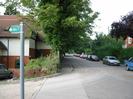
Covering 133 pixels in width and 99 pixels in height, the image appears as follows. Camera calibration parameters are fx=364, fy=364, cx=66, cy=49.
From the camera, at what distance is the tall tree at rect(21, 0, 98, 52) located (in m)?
40.5

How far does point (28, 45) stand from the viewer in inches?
1842

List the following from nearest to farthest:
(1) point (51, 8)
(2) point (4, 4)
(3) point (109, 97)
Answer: (3) point (109, 97) < (1) point (51, 8) < (2) point (4, 4)

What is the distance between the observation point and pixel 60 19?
41.9m

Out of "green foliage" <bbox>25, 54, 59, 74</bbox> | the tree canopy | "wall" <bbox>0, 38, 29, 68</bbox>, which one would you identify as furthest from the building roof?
the tree canopy

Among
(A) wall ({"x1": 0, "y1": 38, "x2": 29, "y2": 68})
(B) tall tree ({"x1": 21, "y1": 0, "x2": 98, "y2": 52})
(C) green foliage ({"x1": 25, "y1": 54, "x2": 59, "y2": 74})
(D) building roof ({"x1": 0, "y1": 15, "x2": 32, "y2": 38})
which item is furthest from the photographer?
(A) wall ({"x1": 0, "y1": 38, "x2": 29, "y2": 68})

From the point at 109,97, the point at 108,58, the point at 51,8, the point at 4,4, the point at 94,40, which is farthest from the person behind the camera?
the point at 94,40

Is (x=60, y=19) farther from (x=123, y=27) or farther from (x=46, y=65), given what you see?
(x=123, y=27)

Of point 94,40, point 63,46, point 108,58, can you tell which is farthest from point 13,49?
point 94,40

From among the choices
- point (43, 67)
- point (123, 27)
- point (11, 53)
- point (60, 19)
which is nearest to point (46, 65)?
point (43, 67)

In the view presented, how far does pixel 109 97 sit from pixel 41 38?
38.1 meters

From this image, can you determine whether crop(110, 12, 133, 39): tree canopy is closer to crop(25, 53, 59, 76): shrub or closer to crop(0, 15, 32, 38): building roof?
crop(0, 15, 32, 38): building roof

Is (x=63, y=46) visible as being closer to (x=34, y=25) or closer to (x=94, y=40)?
(x=34, y=25)

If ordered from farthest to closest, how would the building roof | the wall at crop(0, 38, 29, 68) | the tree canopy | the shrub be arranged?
the tree canopy, the wall at crop(0, 38, 29, 68), the building roof, the shrub

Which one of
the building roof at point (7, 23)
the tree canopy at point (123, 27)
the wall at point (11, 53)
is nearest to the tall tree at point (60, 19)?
the building roof at point (7, 23)
